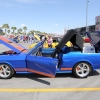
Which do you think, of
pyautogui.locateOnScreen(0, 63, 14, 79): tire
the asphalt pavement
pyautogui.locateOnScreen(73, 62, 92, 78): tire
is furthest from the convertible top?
pyautogui.locateOnScreen(0, 63, 14, 79): tire

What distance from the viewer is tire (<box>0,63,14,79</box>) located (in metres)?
6.02

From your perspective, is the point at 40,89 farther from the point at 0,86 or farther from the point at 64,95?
the point at 0,86

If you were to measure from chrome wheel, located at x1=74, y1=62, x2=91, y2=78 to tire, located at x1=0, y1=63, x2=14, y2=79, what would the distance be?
7.04 ft

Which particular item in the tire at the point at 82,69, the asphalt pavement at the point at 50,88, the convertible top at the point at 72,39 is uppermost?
the convertible top at the point at 72,39

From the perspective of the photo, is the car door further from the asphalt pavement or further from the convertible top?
the convertible top

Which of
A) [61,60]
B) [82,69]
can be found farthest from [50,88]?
[82,69]

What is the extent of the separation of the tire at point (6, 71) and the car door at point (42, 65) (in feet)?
2.05

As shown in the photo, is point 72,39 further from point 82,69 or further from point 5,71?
point 5,71

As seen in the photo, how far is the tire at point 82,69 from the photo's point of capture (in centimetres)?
614

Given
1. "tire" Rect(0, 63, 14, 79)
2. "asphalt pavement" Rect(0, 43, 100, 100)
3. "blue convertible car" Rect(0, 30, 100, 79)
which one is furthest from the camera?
"tire" Rect(0, 63, 14, 79)

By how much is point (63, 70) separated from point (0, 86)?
6.81 ft

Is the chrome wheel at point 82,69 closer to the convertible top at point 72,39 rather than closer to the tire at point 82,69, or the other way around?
the tire at point 82,69

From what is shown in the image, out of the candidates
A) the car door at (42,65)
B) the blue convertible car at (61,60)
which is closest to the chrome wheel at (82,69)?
the blue convertible car at (61,60)

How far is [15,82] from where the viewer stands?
571cm
